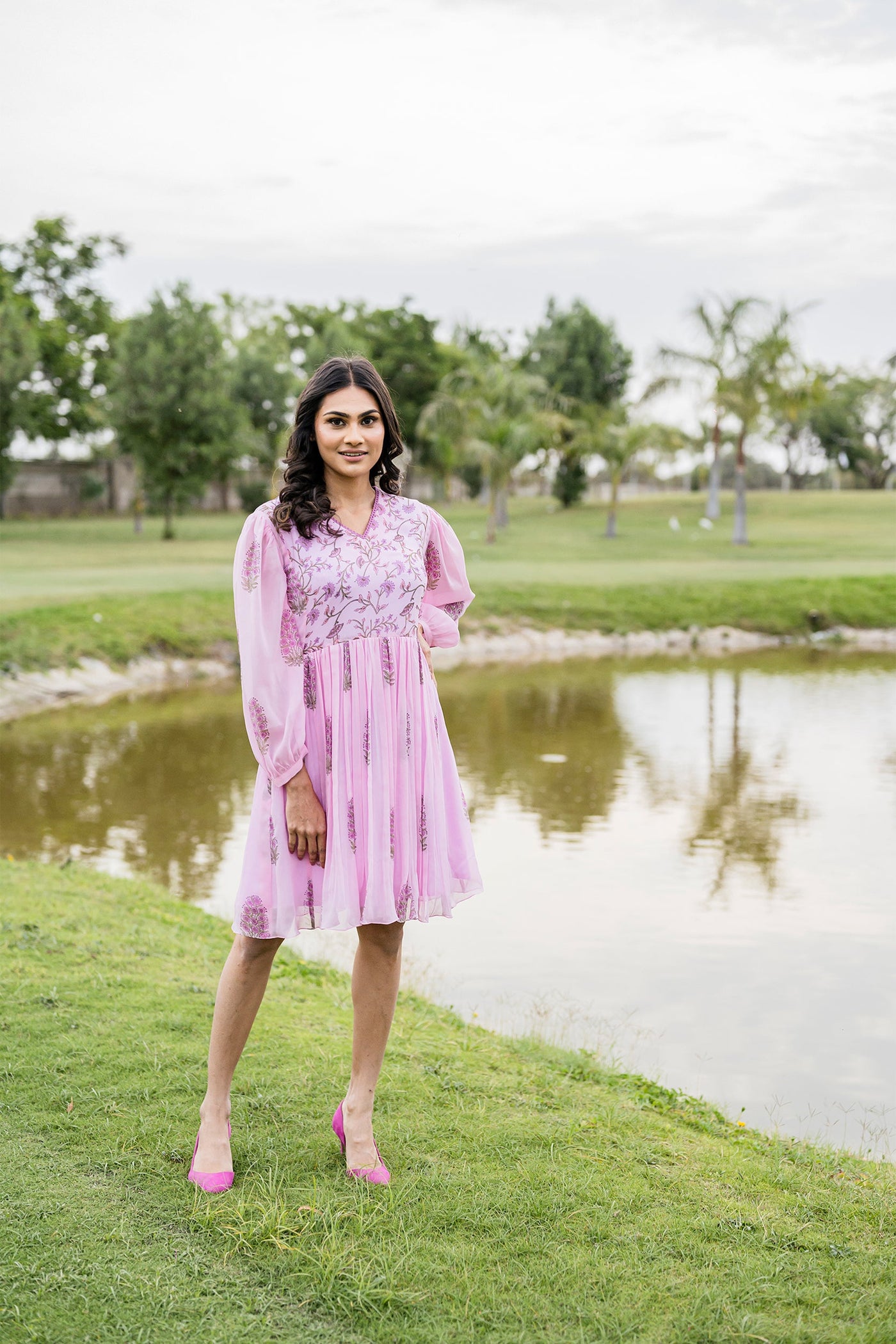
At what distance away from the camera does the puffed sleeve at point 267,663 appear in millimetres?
3018

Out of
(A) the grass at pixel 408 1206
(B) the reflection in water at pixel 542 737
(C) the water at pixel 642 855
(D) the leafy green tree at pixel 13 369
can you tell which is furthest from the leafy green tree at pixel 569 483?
(A) the grass at pixel 408 1206

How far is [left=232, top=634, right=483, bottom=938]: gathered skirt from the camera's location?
304cm

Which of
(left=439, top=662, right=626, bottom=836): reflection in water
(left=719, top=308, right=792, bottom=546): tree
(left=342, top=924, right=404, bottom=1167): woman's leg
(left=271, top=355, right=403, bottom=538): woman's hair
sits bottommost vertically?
(left=439, top=662, right=626, bottom=836): reflection in water

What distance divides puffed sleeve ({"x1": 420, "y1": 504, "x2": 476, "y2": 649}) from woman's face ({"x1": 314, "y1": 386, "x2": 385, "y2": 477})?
268 millimetres

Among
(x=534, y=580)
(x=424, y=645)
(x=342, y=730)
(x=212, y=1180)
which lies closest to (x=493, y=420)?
(x=534, y=580)

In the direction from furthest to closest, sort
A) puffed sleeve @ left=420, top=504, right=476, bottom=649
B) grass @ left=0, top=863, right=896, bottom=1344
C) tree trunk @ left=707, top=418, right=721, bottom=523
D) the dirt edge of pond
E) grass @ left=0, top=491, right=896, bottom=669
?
1. tree trunk @ left=707, top=418, right=721, bottom=523
2. grass @ left=0, top=491, right=896, bottom=669
3. the dirt edge of pond
4. puffed sleeve @ left=420, top=504, right=476, bottom=649
5. grass @ left=0, top=863, right=896, bottom=1344

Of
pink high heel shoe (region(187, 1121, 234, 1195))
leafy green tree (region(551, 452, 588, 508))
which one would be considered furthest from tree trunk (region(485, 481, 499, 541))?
pink high heel shoe (region(187, 1121, 234, 1195))

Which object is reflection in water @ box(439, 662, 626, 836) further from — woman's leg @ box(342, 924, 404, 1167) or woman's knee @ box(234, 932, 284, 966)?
woman's knee @ box(234, 932, 284, 966)

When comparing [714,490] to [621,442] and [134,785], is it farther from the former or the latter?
[134,785]

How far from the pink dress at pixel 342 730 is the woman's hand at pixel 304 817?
0.02 m

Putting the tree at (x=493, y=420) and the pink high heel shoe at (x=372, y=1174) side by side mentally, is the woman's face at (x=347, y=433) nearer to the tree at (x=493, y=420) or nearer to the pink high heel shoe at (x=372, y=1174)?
the pink high heel shoe at (x=372, y=1174)

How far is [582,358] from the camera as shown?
4675cm

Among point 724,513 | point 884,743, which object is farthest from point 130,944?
point 724,513

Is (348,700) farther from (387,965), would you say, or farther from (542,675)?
(542,675)
